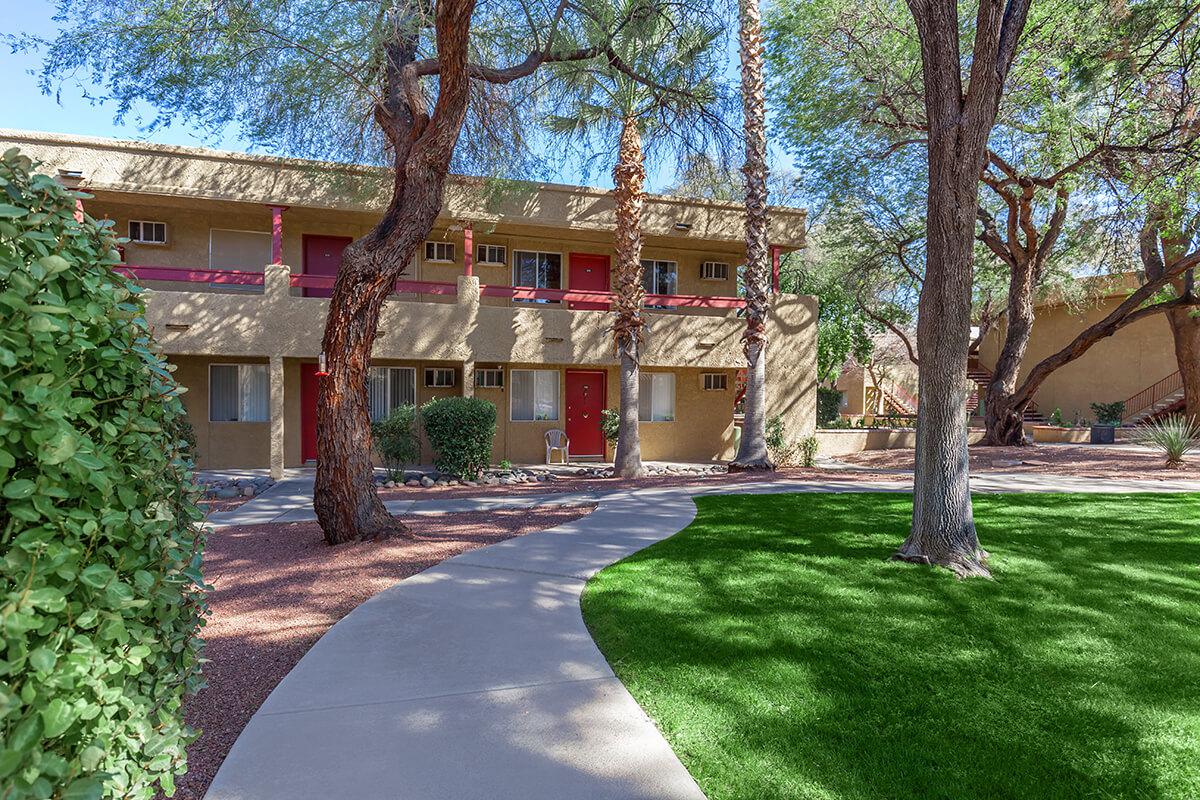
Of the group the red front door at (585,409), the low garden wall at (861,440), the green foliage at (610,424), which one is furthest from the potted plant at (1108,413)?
the green foliage at (610,424)

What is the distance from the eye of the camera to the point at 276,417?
616 inches

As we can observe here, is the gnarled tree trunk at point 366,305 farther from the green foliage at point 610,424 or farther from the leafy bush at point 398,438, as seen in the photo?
the green foliage at point 610,424

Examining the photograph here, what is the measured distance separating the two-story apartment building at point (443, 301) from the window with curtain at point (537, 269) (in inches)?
1.7

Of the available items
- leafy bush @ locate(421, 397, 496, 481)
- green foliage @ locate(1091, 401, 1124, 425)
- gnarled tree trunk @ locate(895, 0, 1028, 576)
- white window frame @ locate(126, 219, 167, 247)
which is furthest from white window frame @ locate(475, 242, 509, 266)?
green foliage @ locate(1091, 401, 1124, 425)

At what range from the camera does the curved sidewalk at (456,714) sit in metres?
3.21

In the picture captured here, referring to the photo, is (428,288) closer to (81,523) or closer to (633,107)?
(633,107)

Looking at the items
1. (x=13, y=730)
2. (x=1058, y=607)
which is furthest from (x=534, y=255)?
(x=13, y=730)

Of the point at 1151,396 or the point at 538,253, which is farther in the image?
the point at 1151,396

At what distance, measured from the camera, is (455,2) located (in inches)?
314

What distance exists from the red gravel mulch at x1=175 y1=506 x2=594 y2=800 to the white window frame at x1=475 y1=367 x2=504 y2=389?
29.3 feet

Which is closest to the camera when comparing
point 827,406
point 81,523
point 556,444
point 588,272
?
point 81,523

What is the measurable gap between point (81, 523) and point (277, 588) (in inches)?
203

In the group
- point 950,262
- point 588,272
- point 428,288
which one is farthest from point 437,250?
point 950,262

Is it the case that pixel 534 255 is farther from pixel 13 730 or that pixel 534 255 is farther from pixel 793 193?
pixel 13 730
